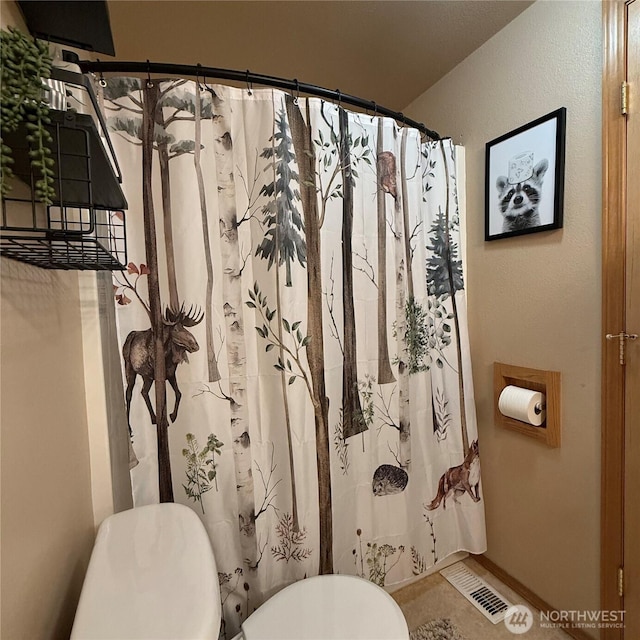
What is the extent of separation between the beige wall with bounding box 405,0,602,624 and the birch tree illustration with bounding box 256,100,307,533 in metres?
0.92

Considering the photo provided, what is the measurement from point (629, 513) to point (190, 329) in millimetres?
1542

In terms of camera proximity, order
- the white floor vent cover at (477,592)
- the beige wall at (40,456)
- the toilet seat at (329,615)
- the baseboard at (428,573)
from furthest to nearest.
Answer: the baseboard at (428,573), the white floor vent cover at (477,592), the toilet seat at (329,615), the beige wall at (40,456)

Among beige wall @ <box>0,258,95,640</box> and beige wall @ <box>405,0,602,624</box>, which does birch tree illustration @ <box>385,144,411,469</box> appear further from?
beige wall @ <box>0,258,95,640</box>

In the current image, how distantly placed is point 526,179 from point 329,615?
1.62m

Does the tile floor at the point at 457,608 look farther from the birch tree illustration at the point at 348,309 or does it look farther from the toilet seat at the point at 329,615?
the birch tree illustration at the point at 348,309

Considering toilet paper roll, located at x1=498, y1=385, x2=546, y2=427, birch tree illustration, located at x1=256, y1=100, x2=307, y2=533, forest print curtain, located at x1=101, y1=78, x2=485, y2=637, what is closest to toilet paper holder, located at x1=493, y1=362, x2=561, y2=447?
toilet paper roll, located at x1=498, y1=385, x2=546, y2=427

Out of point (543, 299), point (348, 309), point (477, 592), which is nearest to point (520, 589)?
point (477, 592)

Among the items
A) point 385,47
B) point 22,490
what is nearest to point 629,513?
point 22,490

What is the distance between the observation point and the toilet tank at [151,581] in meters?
0.68

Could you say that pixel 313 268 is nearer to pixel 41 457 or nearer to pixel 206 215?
pixel 206 215

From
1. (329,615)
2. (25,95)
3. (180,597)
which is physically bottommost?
(329,615)

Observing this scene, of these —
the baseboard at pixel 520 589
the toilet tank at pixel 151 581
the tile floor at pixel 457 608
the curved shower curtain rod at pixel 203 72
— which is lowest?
the tile floor at pixel 457 608

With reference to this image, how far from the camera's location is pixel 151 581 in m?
0.77

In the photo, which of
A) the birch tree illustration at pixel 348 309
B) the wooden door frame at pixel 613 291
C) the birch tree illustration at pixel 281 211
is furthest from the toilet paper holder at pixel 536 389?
the birch tree illustration at pixel 281 211
